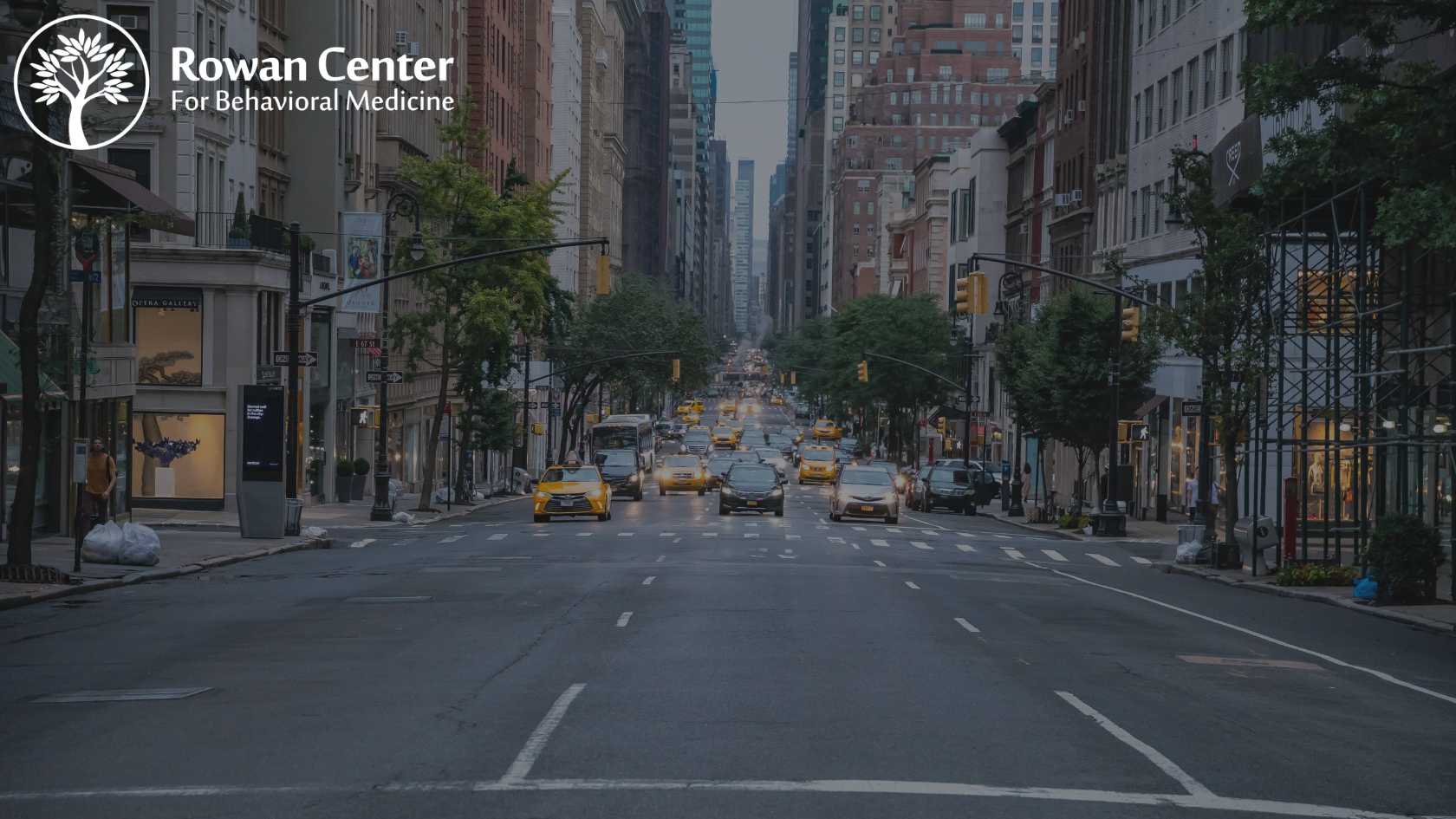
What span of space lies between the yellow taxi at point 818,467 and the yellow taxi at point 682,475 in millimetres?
15486

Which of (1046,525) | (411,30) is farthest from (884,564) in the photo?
(411,30)

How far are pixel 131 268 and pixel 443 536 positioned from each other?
1326cm

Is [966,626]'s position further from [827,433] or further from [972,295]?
[827,433]

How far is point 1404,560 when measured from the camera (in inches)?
1061

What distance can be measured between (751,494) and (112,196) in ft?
80.6

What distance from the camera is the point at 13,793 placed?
33.7 feet

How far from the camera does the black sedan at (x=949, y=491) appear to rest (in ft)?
218

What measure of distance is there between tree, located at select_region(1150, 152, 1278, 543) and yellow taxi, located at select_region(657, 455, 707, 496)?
36523 mm

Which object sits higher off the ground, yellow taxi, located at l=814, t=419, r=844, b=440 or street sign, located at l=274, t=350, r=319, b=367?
street sign, located at l=274, t=350, r=319, b=367

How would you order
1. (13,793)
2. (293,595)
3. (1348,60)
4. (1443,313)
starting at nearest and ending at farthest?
(13,793) < (1348,60) < (293,595) < (1443,313)

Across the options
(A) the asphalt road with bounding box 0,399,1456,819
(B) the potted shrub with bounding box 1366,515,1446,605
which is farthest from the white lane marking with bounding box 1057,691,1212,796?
(B) the potted shrub with bounding box 1366,515,1446,605

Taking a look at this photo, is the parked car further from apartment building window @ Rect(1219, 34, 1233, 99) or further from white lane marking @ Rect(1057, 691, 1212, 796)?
white lane marking @ Rect(1057, 691, 1212, 796)

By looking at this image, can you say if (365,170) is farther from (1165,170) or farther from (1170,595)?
(1170,595)

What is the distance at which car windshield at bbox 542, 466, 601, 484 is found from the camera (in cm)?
5150
